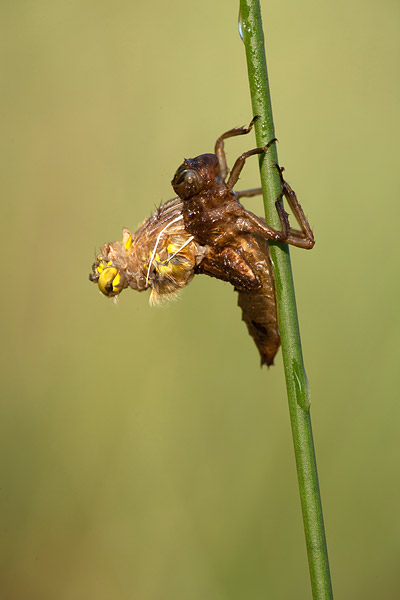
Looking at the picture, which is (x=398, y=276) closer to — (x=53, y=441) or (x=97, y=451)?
(x=97, y=451)

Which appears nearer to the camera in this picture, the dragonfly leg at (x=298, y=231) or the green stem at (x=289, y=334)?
the green stem at (x=289, y=334)

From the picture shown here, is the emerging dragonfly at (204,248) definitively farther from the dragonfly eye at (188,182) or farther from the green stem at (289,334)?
the green stem at (289,334)

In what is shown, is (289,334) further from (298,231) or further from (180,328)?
(180,328)

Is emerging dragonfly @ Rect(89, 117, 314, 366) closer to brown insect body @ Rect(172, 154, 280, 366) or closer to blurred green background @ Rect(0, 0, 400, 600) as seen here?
brown insect body @ Rect(172, 154, 280, 366)

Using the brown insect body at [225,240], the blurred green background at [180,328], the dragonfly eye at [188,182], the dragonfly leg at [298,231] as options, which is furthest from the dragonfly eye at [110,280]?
the blurred green background at [180,328]

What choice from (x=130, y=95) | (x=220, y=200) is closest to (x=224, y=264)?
(x=220, y=200)

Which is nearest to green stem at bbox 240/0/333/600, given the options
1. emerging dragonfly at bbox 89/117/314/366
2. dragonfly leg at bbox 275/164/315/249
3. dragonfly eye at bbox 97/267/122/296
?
dragonfly leg at bbox 275/164/315/249
